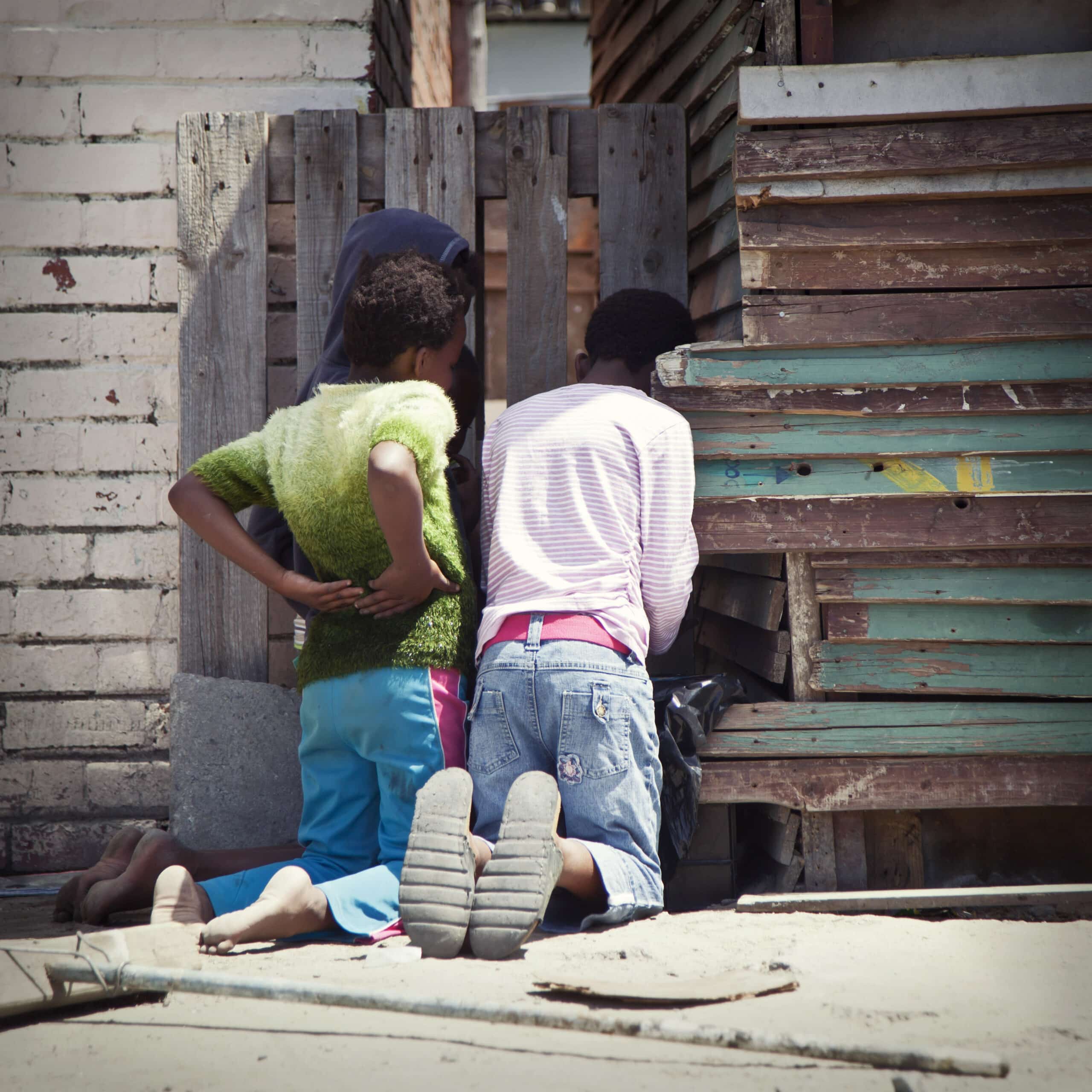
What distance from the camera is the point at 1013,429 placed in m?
3.27

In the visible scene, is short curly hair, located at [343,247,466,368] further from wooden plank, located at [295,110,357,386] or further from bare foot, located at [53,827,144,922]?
bare foot, located at [53,827,144,922]

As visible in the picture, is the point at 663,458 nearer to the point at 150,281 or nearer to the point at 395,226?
the point at 395,226

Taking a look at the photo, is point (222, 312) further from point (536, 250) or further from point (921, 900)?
point (921, 900)

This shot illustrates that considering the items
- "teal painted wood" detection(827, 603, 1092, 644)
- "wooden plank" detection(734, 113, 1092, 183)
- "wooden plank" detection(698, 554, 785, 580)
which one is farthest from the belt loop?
"wooden plank" detection(734, 113, 1092, 183)

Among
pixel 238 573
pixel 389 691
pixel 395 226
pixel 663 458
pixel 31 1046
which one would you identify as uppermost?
pixel 395 226

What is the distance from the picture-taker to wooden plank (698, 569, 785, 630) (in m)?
3.42

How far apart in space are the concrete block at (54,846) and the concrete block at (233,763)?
609mm

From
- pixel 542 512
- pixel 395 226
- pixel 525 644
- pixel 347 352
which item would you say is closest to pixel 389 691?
pixel 525 644

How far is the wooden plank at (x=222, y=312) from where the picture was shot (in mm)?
3807

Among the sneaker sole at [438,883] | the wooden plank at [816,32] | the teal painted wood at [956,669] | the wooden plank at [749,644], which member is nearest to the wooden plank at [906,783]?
the teal painted wood at [956,669]

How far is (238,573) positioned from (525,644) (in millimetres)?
1419

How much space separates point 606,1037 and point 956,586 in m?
1.89

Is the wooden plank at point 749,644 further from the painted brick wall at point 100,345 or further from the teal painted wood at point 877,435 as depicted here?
the painted brick wall at point 100,345

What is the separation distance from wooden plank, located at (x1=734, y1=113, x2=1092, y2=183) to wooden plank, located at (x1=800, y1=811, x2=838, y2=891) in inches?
77.3
